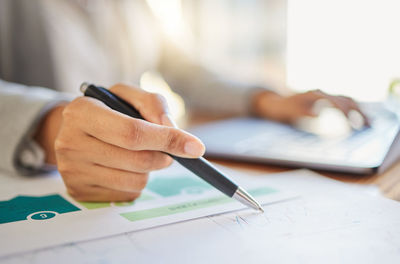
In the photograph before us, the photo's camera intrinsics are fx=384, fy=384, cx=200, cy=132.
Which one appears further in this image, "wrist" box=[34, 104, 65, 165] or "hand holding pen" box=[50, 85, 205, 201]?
"wrist" box=[34, 104, 65, 165]

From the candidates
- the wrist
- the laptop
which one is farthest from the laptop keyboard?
the wrist

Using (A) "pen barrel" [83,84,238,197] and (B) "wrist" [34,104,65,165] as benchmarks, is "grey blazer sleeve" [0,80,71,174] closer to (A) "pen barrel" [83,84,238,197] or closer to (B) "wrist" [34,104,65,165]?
(B) "wrist" [34,104,65,165]

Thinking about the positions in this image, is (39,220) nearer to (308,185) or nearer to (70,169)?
(70,169)

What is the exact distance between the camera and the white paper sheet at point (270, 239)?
259 millimetres

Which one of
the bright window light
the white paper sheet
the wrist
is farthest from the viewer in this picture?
the bright window light

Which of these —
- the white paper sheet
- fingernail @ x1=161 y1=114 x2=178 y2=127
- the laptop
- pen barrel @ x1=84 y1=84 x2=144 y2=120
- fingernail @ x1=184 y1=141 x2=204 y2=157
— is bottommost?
the laptop

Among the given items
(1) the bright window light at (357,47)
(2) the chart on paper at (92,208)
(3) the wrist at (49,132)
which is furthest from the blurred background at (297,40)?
(3) the wrist at (49,132)

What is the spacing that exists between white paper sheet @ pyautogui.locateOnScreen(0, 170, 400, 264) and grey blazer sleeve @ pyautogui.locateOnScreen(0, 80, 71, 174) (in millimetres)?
235

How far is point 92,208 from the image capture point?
14.2 inches

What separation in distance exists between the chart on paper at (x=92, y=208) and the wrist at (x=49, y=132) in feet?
0.12

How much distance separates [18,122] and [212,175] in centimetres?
28

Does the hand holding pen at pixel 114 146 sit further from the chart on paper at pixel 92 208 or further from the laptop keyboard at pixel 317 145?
the laptop keyboard at pixel 317 145

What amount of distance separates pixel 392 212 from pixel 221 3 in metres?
2.23

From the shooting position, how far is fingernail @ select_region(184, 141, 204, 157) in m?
0.34
